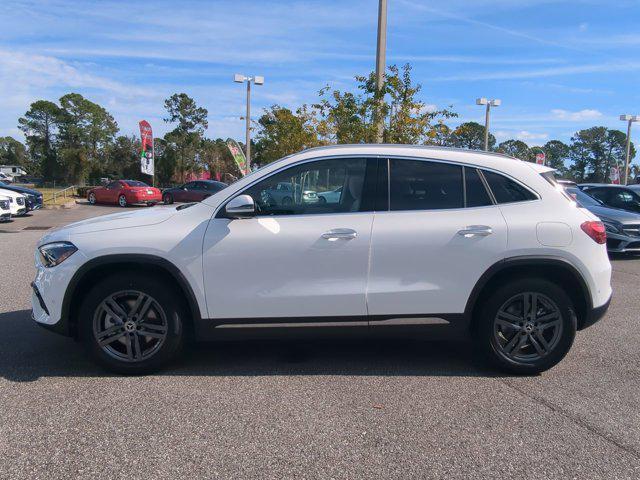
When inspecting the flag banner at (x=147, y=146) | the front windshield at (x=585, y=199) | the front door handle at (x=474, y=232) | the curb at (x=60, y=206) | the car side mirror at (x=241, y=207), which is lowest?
the curb at (x=60, y=206)

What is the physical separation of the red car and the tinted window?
82.5ft

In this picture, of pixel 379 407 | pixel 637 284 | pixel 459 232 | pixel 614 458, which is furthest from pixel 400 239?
pixel 637 284

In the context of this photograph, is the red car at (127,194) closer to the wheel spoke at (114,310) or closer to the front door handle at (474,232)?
the wheel spoke at (114,310)

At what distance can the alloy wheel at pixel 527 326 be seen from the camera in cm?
437

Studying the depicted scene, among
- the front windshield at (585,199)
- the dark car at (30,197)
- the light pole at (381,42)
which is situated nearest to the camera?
the front windshield at (585,199)

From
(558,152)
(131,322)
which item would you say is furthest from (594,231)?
(558,152)

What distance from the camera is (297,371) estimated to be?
450cm

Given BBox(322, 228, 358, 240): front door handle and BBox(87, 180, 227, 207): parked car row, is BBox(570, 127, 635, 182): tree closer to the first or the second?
BBox(87, 180, 227, 207): parked car row

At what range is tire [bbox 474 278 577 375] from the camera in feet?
14.2

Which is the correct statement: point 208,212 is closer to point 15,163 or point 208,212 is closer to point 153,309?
point 153,309

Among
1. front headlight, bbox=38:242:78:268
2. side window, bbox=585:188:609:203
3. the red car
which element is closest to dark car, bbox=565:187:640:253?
side window, bbox=585:188:609:203

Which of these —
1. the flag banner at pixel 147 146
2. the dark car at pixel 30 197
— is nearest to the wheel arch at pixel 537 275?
the dark car at pixel 30 197

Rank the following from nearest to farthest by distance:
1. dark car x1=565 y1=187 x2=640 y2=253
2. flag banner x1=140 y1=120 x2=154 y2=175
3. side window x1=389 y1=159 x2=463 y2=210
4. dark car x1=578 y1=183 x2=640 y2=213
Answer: side window x1=389 y1=159 x2=463 y2=210
dark car x1=565 y1=187 x2=640 y2=253
dark car x1=578 y1=183 x2=640 y2=213
flag banner x1=140 y1=120 x2=154 y2=175

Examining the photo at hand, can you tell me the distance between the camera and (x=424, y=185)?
14.4ft
